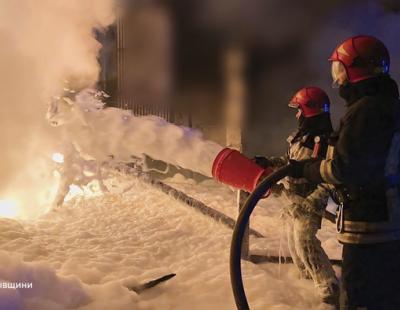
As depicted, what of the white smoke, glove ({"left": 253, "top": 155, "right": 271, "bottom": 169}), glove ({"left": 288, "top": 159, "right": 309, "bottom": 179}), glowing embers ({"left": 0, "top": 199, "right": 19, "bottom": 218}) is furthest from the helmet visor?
glowing embers ({"left": 0, "top": 199, "right": 19, "bottom": 218})

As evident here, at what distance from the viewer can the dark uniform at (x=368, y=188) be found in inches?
86.2

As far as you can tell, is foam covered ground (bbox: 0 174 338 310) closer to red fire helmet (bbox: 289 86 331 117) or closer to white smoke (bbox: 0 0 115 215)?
white smoke (bbox: 0 0 115 215)

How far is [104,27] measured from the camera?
9227 millimetres

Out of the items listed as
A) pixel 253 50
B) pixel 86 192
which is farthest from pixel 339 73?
pixel 86 192

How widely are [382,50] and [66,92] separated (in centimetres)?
587

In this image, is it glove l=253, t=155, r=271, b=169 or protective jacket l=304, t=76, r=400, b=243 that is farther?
glove l=253, t=155, r=271, b=169

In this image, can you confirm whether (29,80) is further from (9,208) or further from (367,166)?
(367,166)

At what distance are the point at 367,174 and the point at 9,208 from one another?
21.5 feet

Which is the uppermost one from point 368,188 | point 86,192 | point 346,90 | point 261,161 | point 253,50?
point 253,50

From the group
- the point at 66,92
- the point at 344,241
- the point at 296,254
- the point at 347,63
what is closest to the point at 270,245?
the point at 296,254

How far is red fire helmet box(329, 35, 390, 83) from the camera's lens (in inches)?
92.7

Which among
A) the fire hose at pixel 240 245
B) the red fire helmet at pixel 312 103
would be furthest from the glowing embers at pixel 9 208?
the fire hose at pixel 240 245

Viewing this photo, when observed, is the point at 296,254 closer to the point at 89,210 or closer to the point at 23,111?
the point at 89,210

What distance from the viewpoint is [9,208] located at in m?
7.23
